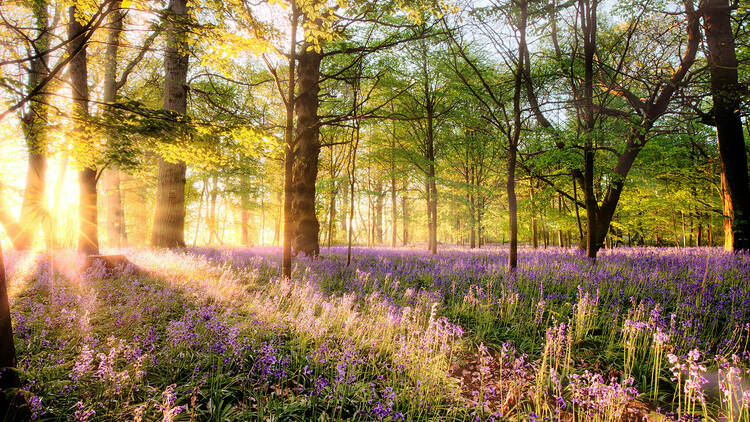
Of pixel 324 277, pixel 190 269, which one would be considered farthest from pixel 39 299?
pixel 324 277

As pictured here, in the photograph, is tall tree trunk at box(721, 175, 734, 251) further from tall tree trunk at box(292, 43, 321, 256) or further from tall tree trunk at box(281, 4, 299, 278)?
tall tree trunk at box(281, 4, 299, 278)

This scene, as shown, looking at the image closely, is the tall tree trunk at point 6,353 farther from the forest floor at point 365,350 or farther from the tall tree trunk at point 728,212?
the tall tree trunk at point 728,212

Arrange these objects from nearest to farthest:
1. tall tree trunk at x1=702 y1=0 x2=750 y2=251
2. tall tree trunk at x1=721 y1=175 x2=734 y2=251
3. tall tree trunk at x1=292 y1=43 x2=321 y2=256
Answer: tall tree trunk at x1=702 y1=0 x2=750 y2=251 → tall tree trunk at x1=721 y1=175 x2=734 y2=251 → tall tree trunk at x1=292 y1=43 x2=321 y2=256

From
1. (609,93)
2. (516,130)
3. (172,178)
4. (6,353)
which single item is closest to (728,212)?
(609,93)

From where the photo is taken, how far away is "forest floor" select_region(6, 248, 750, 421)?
7.20ft

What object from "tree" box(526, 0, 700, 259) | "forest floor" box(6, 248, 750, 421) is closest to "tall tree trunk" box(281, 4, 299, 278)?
"forest floor" box(6, 248, 750, 421)

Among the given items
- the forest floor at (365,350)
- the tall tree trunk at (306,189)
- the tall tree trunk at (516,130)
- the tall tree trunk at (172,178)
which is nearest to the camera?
the forest floor at (365,350)

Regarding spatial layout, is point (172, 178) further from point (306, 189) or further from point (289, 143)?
point (289, 143)

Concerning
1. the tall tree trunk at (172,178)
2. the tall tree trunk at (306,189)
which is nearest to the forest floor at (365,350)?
the tall tree trunk at (306,189)

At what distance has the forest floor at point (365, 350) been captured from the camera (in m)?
2.20

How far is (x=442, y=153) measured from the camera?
16.9 meters

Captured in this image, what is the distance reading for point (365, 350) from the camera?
335 cm

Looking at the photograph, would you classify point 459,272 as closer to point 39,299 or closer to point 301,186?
point 301,186

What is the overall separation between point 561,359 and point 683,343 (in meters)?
1.30
